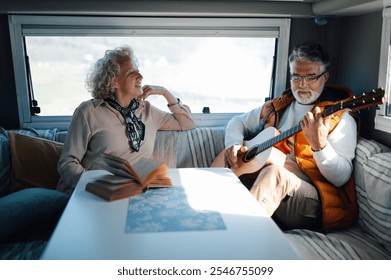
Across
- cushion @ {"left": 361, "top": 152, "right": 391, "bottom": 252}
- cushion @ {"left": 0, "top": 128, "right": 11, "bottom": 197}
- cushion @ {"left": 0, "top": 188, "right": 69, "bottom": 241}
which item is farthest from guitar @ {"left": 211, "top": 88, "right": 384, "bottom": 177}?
cushion @ {"left": 0, "top": 128, "right": 11, "bottom": 197}

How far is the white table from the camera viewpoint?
3.41 ft

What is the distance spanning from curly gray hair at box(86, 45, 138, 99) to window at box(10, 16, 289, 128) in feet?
1.38

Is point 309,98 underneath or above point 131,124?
above

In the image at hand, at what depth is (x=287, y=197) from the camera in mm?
1943

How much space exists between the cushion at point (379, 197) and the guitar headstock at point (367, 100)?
1.06 feet

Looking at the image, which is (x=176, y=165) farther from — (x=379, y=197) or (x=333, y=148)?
(x=379, y=197)

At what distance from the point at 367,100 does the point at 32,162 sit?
183 centimetres

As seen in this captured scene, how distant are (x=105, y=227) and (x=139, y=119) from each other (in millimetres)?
1096

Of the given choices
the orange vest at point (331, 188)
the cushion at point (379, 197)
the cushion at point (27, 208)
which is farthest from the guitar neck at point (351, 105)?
the cushion at point (27, 208)

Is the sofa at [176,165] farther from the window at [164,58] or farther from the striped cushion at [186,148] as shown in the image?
the window at [164,58]

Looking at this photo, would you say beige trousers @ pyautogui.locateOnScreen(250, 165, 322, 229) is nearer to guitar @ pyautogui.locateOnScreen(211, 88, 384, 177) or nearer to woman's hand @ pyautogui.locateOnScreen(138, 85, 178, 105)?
guitar @ pyautogui.locateOnScreen(211, 88, 384, 177)

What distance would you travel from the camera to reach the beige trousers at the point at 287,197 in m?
1.81

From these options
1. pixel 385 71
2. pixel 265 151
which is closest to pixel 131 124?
pixel 265 151

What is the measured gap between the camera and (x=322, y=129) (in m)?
1.81
